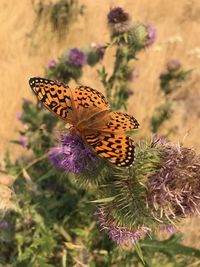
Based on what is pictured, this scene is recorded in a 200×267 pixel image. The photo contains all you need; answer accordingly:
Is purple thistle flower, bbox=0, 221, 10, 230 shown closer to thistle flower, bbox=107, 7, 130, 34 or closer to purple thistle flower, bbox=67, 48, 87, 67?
purple thistle flower, bbox=67, 48, 87, 67

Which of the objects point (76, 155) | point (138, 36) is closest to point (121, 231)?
point (76, 155)

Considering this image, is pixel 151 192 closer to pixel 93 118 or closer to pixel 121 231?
pixel 121 231

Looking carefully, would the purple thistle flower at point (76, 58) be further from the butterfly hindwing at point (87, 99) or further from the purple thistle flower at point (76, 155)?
the purple thistle flower at point (76, 155)

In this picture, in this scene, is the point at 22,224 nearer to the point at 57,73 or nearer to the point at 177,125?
the point at 57,73

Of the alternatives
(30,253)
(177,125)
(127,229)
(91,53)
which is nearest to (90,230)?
(30,253)

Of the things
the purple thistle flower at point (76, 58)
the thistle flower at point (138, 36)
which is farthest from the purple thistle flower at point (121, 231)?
the purple thistle flower at point (76, 58)
